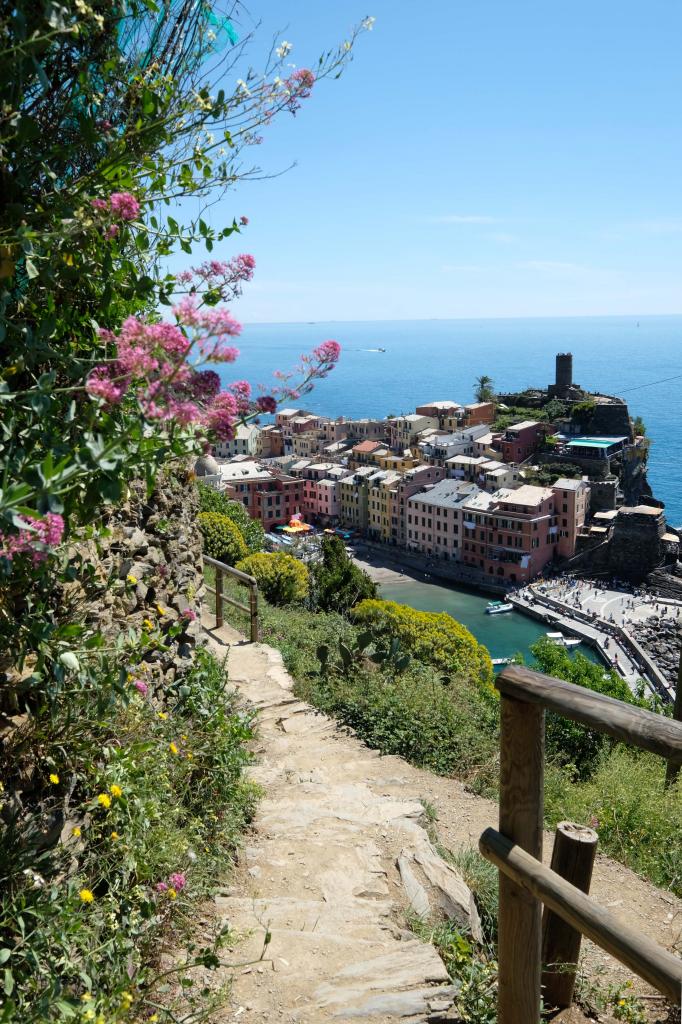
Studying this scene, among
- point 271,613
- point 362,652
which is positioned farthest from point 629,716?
point 271,613

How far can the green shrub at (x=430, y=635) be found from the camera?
11.7 metres

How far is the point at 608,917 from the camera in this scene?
165 cm

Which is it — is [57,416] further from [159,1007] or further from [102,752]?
[159,1007]

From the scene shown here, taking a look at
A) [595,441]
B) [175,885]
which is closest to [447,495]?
[595,441]

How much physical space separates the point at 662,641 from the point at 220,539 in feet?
93.7

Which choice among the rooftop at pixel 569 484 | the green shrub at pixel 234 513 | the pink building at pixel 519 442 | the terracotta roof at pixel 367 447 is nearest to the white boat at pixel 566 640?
the rooftop at pixel 569 484

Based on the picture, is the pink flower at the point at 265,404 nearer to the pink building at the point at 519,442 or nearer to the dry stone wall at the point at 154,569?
the dry stone wall at the point at 154,569

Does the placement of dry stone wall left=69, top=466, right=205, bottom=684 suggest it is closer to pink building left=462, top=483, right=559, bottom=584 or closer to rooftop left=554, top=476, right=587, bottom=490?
pink building left=462, top=483, right=559, bottom=584

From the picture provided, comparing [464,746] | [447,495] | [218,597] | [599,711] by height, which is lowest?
[447,495]

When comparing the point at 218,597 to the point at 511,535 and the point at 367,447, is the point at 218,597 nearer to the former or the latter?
the point at 511,535

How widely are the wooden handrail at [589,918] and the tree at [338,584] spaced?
441 inches

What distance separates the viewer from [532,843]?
1.98 m

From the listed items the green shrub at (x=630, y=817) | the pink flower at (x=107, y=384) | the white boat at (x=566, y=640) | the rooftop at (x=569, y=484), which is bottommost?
the white boat at (x=566, y=640)

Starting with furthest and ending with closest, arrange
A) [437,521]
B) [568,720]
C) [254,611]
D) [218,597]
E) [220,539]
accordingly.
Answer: [437,521]
[220,539]
[218,597]
[254,611]
[568,720]
